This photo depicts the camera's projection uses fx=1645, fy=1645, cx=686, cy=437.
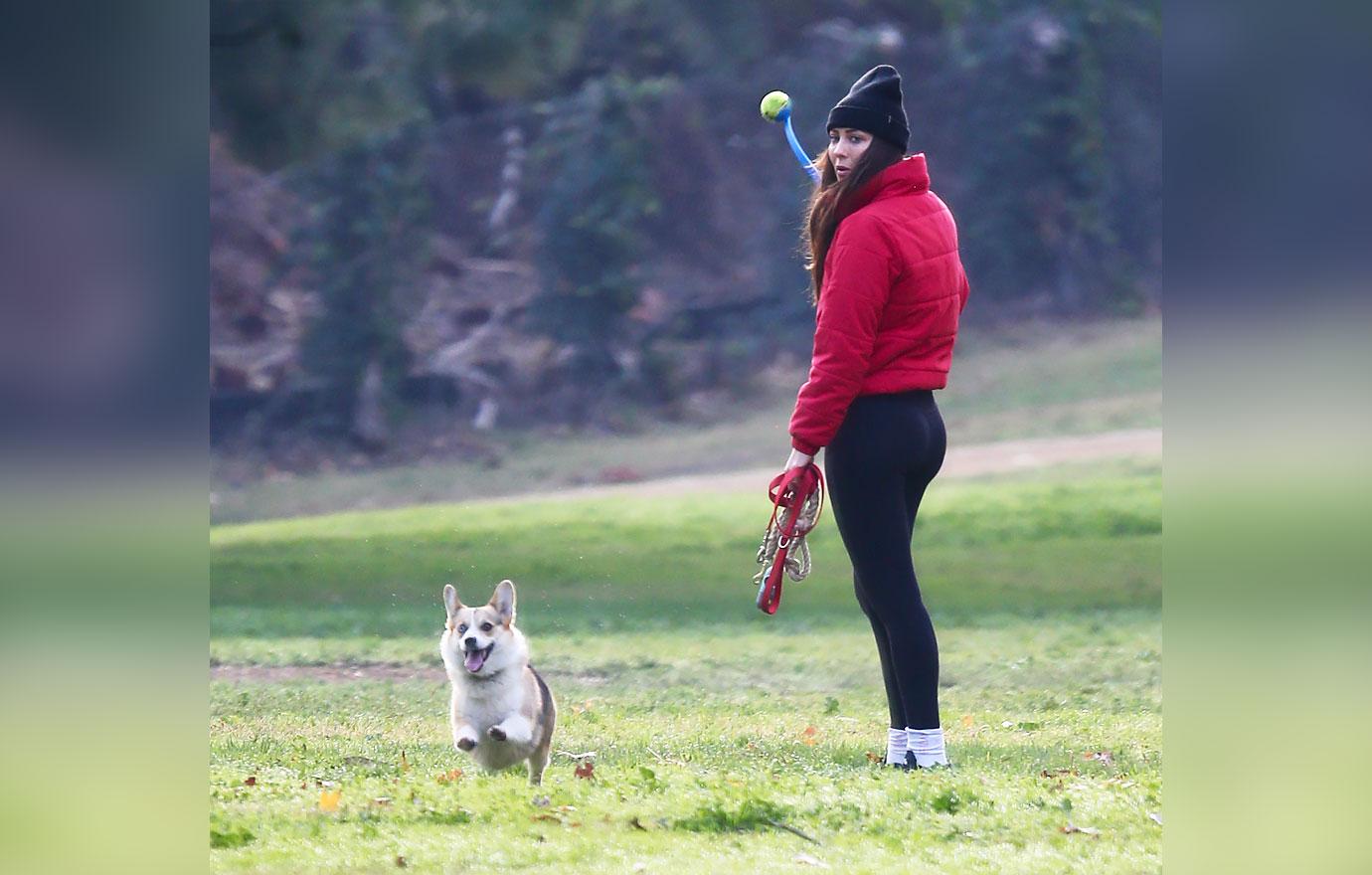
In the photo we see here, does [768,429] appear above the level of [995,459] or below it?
above

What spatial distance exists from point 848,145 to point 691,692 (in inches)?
137

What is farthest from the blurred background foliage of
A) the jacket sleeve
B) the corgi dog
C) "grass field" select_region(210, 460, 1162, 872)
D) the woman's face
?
the jacket sleeve

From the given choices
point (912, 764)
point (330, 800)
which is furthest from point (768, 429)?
point (330, 800)

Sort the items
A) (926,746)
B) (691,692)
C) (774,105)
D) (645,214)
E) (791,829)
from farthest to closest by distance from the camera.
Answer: (645,214)
(691,692)
(774,105)
(926,746)
(791,829)

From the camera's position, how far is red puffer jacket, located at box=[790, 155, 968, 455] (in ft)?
14.6

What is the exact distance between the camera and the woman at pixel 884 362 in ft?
14.7

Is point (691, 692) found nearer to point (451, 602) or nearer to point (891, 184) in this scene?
point (451, 602)

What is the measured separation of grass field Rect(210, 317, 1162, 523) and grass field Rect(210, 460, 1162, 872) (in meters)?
3.23

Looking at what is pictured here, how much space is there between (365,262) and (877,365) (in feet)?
64.9

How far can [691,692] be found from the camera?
748 centimetres

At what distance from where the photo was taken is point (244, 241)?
79.4ft

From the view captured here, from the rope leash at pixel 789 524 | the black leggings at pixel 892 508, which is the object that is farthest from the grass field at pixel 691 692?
the rope leash at pixel 789 524

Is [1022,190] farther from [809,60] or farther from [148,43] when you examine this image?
[148,43]

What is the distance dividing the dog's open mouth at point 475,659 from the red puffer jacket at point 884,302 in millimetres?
1106
